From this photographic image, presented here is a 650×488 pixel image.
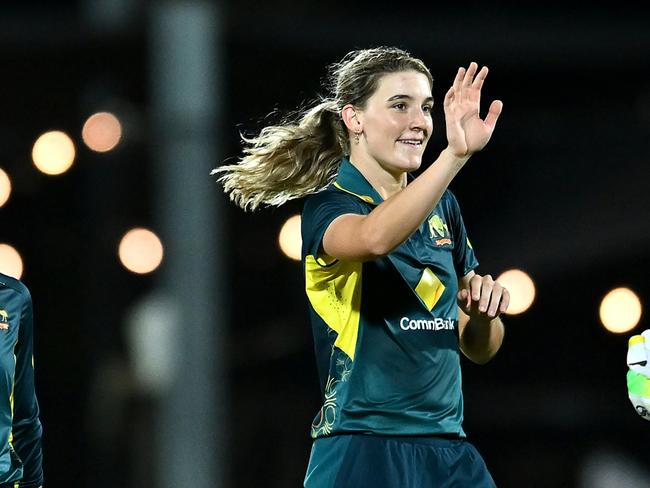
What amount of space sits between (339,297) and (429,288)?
0.24 m

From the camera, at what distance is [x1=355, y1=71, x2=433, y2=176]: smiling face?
13.4 feet

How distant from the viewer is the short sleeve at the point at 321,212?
12.8 ft

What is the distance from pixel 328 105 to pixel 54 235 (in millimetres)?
6158

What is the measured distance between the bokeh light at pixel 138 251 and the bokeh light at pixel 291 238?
3.55 ft

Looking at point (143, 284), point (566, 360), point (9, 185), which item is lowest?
point (566, 360)

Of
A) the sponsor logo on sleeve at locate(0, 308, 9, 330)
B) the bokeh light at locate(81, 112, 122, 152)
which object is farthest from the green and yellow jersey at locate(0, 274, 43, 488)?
the bokeh light at locate(81, 112, 122, 152)

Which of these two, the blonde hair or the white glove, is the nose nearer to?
the blonde hair

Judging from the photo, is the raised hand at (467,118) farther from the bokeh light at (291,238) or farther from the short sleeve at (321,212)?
the bokeh light at (291,238)

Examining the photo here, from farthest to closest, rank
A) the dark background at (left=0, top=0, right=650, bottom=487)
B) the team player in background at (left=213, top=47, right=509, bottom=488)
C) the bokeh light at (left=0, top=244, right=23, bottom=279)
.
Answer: the bokeh light at (left=0, top=244, right=23, bottom=279) < the dark background at (left=0, top=0, right=650, bottom=487) < the team player in background at (left=213, top=47, right=509, bottom=488)

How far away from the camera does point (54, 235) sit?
1023 centimetres

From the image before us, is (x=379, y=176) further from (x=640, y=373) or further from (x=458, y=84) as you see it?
(x=640, y=373)

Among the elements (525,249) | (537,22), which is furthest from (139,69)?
(525,249)

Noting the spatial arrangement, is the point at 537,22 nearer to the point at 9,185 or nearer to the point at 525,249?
the point at 525,249

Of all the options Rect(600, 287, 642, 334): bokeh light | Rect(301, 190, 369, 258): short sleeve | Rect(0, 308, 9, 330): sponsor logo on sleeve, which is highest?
Rect(301, 190, 369, 258): short sleeve
